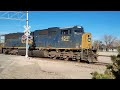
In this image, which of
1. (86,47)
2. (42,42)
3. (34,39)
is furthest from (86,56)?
(34,39)

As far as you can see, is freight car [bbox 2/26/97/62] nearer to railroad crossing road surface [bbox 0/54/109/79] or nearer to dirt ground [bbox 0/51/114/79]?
dirt ground [bbox 0/51/114/79]

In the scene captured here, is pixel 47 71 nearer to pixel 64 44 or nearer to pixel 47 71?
pixel 47 71

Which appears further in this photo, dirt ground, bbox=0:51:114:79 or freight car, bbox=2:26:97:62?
freight car, bbox=2:26:97:62

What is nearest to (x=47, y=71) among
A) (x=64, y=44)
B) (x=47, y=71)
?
(x=47, y=71)

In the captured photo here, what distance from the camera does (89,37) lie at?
25.8 m

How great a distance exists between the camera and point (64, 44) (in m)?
27.3

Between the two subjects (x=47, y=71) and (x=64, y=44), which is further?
(x=64, y=44)

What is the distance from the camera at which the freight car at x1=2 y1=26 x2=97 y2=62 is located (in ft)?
83.0

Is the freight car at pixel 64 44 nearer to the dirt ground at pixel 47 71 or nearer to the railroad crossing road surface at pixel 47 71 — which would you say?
the dirt ground at pixel 47 71

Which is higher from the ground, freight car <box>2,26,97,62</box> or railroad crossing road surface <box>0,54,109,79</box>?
freight car <box>2,26,97,62</box>

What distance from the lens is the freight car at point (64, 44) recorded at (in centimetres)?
2530

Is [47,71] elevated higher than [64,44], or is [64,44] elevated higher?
[64,44]

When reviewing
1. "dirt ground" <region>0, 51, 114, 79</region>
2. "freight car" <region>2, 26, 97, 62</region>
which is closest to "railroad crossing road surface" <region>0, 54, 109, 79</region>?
"dirt ground" <region>0, 51, 114, 79</region>
